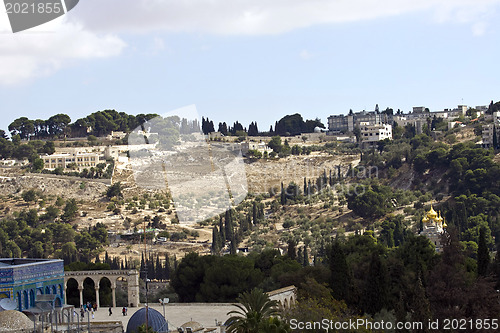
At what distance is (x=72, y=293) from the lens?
44.8 m

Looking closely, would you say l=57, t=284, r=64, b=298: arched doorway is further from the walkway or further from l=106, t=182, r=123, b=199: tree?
l=106, t=182, r=123, b=199: tree

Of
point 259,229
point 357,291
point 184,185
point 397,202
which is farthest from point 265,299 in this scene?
point 184,185

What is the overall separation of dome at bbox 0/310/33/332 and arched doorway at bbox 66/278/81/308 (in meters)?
13.6

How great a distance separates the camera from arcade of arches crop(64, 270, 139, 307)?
42.0 m

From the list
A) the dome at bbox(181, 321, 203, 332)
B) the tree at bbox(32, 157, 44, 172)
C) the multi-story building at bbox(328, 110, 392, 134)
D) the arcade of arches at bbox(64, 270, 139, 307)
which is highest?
the multi-story building at bbox(328, 110, 392, 134)

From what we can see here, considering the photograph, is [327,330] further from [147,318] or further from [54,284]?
[54,284]

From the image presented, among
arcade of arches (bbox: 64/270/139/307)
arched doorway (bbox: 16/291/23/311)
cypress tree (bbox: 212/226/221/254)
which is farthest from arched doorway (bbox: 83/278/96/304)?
cypress tree (bbox: 212/226/221/254)

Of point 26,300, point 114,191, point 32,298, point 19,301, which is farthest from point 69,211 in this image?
point 19,301

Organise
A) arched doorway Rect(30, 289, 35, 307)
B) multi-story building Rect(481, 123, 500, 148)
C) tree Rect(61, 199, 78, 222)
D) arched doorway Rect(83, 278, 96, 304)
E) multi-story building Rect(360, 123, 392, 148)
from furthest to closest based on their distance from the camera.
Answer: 1. multi-story building Rect(360, 123, 392, 148)
2. multi-story building Rect(481, 123, 500, 148)
3. tree Rect(61, 199, 78, 222)
4. arched doorway Rect(83, 278, 96, 304)
5. arched doorway Rect(30, 289, 35, 307)

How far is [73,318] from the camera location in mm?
36719

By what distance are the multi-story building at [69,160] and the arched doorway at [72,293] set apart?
54.1 meters

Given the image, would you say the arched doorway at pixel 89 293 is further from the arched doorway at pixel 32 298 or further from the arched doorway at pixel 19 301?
the arched doorway at pixel 19 301

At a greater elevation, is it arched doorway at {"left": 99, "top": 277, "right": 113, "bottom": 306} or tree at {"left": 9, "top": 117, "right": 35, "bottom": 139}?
tree at {"left": 9, "top": 117, "right": 35, "bottom": 139}

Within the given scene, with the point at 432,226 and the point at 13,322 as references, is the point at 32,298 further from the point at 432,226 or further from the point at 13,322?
the point at 432,226
